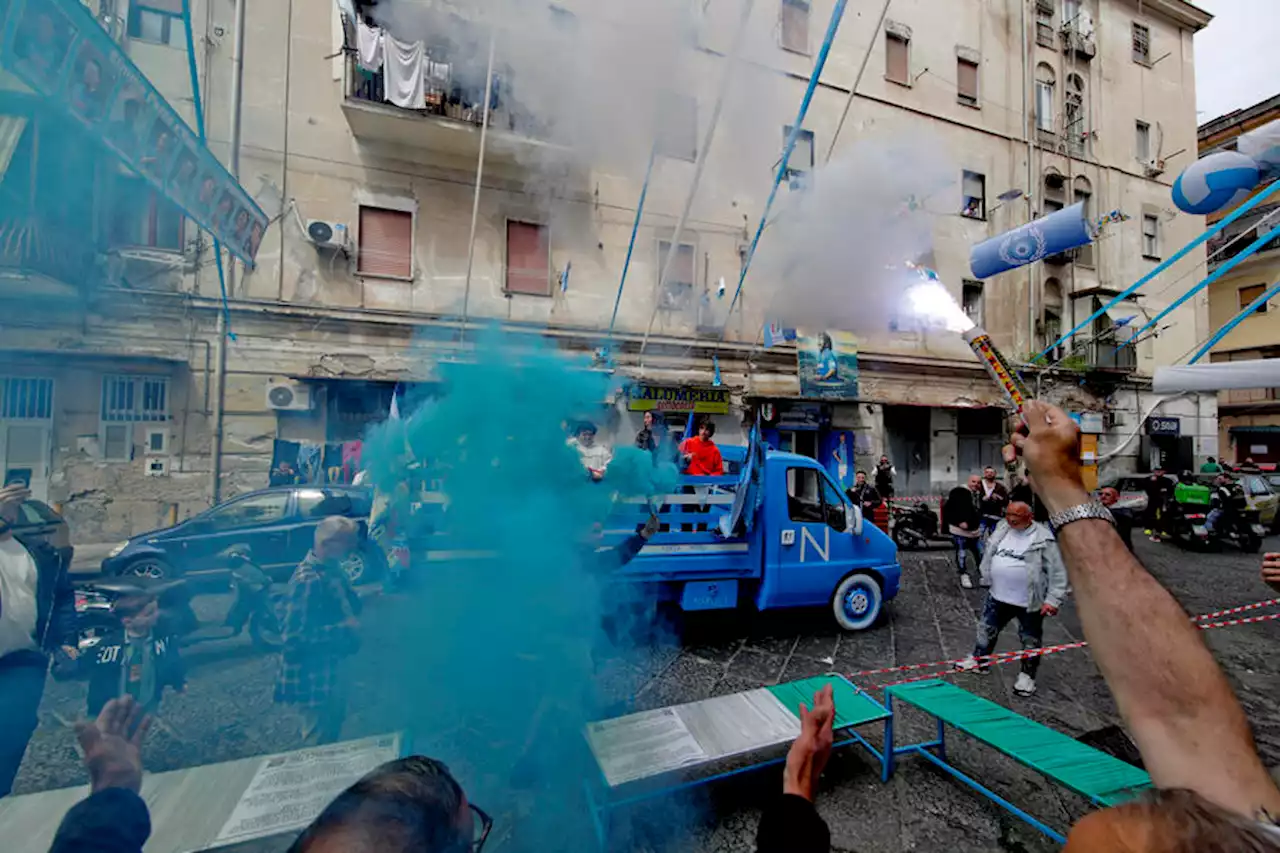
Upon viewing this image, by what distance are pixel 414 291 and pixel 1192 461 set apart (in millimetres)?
23564

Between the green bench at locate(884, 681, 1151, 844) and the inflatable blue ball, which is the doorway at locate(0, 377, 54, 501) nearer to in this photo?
the green bench at locate(884, 681, 1151, 844)

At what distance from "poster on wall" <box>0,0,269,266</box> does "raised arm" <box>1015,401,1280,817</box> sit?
188 inches

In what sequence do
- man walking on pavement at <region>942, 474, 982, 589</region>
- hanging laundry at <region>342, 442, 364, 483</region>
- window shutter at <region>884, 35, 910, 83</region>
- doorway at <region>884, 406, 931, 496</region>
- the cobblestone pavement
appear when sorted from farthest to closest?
1. doorway at <region>884, 406, 931, 496</region>
2. window shutter at <region>884, 35, 910, 83</region>
3. hanging laundry at <region>342, 442, 364, 483</region>
4. man walking on pavement at <region>942, 474, 982, 589</region>
5. the cobblestone pavement

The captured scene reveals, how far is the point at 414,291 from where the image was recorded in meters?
10.7

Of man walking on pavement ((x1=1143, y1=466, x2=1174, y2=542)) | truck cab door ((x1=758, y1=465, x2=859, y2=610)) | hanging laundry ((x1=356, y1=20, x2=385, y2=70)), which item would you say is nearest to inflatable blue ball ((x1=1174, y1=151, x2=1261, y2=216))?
truck cab door ((x1=758, y1=465, x2=859, y2=610))

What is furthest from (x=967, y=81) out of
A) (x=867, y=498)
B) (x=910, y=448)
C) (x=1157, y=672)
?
(x=1157, y=672)

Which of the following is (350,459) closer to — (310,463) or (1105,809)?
(310,463)

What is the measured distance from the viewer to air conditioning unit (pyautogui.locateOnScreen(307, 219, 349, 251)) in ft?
32.3

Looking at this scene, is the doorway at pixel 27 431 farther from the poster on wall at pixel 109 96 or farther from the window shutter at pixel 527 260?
the window shutter at pixel 527 260

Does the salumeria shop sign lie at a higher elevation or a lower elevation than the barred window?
higher

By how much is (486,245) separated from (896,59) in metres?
12.0

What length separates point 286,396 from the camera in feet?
31.2

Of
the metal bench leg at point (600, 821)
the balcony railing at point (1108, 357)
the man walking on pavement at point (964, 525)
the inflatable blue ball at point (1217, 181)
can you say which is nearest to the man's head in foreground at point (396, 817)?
the metal bench leg at point (600, 821)

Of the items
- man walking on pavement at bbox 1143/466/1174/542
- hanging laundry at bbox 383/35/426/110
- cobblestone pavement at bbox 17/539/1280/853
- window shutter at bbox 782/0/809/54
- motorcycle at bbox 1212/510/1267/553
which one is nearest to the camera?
cobblestone pavement at bbox 17/539/1280/853
